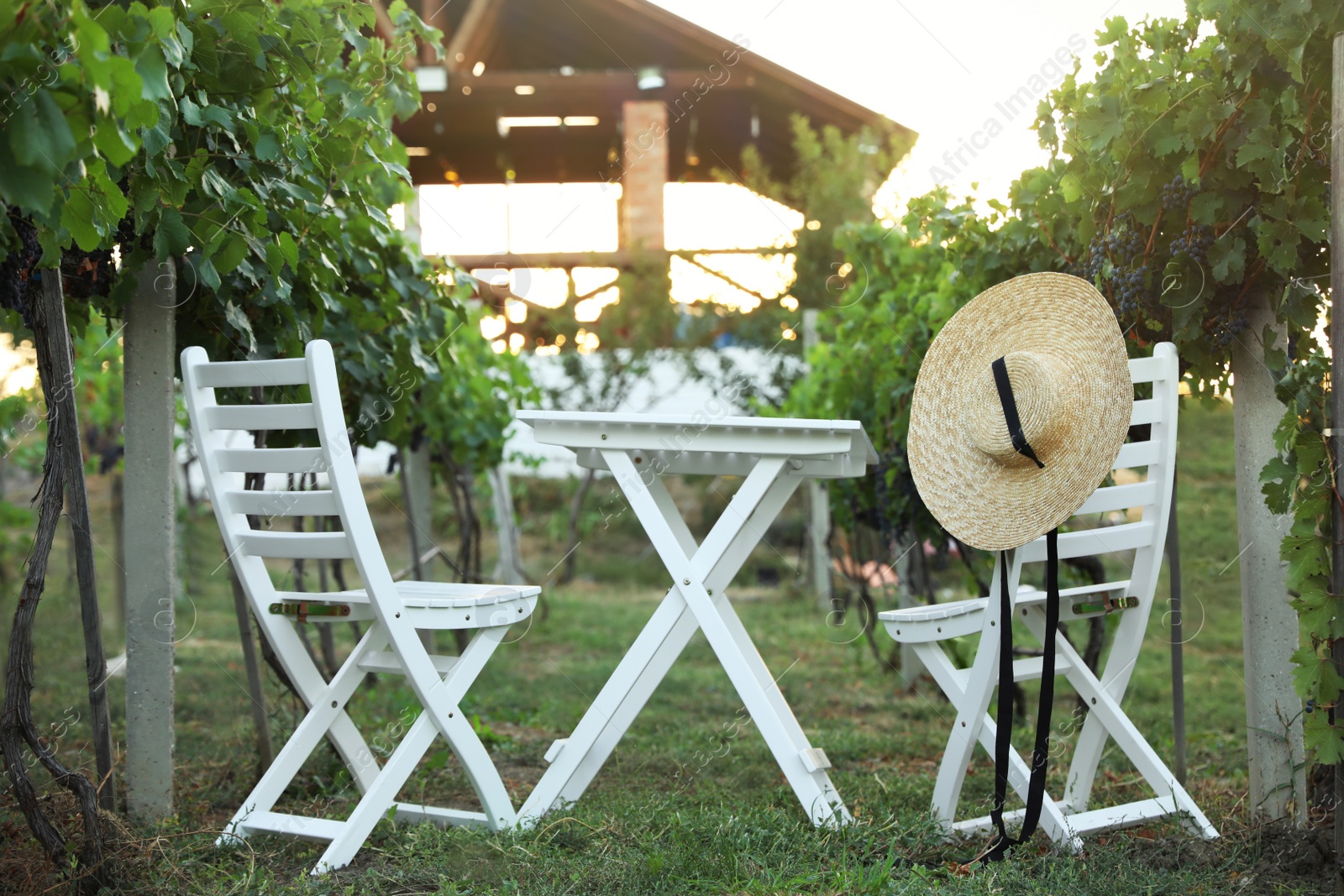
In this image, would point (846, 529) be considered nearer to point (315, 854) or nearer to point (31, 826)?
point (315, 854)

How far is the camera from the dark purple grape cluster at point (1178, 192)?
2.32 m

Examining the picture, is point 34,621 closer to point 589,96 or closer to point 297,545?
point 297,545

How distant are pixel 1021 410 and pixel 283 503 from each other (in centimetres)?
161

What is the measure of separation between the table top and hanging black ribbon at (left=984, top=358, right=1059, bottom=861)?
13.4 inches

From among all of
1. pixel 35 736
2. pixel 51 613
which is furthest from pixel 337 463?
pixel 51 613

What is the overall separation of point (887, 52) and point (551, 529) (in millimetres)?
5520

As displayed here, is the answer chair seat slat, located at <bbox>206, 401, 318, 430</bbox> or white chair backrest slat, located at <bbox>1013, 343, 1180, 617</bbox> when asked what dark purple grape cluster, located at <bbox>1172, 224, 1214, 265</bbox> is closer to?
white chair backrest slat, located at <bbox>1013, 343, 1180, 617</bbox>

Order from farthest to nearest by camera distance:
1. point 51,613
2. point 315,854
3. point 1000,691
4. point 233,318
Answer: point 51,613 → point 233,318 → point 315,854 → point 1000,691

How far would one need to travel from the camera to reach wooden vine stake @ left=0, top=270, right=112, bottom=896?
1.94 m

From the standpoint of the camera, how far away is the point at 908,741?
3568 millimetres

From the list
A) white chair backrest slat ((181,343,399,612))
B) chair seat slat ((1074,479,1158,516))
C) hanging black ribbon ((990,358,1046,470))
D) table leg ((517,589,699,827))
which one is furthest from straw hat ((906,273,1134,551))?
white chair backrest slat ((181,343,399,612))

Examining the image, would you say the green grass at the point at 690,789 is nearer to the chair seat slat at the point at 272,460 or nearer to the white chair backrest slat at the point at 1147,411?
the white chair backrest slat at the point at 1147,411

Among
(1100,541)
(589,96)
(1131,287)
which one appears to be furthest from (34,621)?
(589,96)

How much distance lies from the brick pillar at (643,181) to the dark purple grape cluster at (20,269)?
814cm
